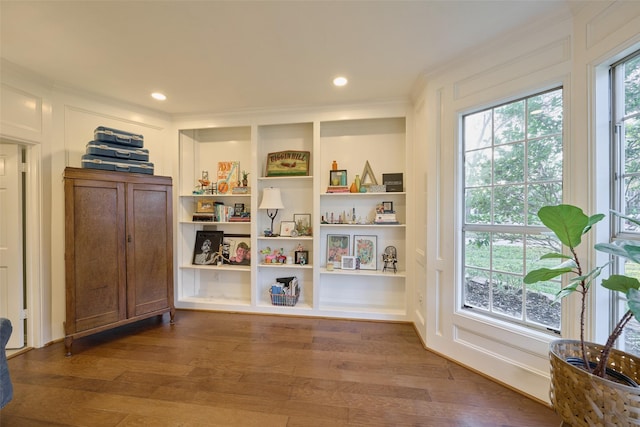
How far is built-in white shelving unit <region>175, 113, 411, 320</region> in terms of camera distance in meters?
3.06

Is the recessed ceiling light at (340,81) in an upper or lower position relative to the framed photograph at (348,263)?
upper

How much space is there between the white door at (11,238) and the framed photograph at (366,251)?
3.42 metres

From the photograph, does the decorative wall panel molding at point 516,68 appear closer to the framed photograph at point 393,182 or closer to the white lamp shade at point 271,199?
the framed photograph at point 393,182

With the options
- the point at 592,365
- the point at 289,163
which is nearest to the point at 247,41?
the point at 289,163

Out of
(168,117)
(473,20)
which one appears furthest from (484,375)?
(168,117)

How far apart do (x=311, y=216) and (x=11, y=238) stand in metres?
2.97

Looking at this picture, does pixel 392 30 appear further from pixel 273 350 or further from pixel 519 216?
pixel 273 350

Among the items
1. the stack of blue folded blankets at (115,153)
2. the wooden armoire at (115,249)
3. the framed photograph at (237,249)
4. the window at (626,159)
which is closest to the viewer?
the window at (626,159)

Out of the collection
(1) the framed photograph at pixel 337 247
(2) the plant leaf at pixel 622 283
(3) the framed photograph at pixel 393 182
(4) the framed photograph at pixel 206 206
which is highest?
(3) the framed photograph at pixel 393 182

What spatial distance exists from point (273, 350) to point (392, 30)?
2.84 metres

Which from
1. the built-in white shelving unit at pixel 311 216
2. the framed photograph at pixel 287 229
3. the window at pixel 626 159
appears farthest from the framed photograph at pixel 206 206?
the window at pixel 626 159

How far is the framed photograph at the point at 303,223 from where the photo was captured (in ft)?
10.6

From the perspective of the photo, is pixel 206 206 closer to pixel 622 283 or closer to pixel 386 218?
pixel 386 218

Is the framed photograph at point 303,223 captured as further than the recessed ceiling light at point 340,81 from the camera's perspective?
Yes
